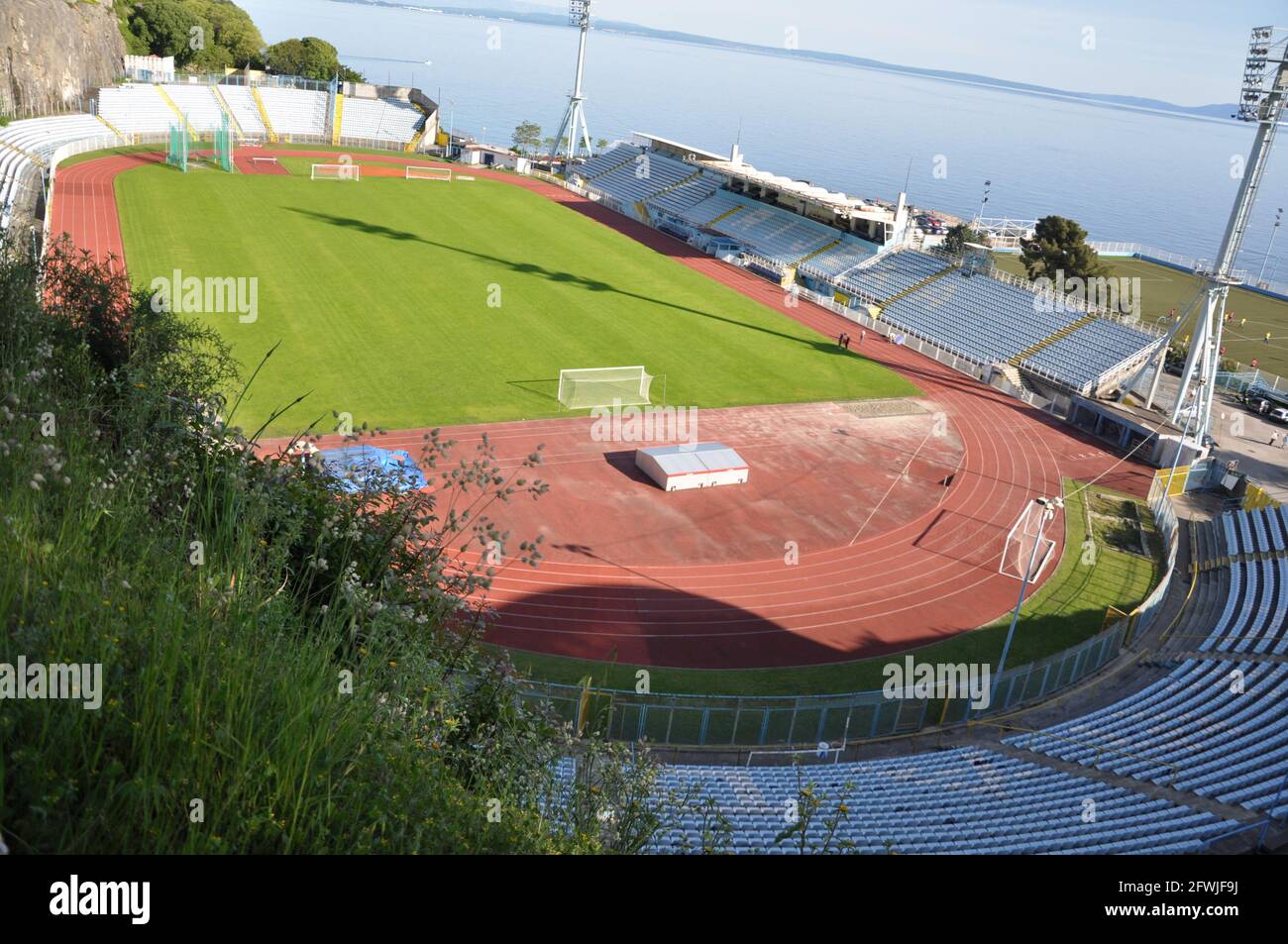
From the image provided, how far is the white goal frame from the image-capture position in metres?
73.0

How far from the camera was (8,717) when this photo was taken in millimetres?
6293

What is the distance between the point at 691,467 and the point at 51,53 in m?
60.8

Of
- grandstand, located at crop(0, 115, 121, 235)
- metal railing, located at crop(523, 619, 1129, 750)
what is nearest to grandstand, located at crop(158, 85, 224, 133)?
grandstand, located at crop(0, 115, 121, 235)

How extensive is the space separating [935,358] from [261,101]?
6276 centimetres

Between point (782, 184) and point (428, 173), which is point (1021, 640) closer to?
point (782, 184)

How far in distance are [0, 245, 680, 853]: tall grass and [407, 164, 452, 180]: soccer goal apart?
64885mm

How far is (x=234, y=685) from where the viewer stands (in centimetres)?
706

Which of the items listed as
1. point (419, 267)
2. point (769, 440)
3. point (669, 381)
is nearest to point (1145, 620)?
point (769, 440)

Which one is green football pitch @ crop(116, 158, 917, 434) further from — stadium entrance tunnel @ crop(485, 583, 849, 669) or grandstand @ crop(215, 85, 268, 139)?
grandstand @ crop(215, 85, 268, 139)

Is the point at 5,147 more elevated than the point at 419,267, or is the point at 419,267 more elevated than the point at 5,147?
the point at 5,147

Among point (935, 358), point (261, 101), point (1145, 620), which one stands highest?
point (261, 101)

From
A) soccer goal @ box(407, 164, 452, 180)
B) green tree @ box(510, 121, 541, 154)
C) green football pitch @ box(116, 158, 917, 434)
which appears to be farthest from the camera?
green tree @ box(510, 121, 541, 154)

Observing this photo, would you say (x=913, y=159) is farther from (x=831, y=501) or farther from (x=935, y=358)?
(x=831, y=501)

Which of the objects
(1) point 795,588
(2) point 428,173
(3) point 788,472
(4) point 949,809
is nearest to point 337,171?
(2) point 428,173
